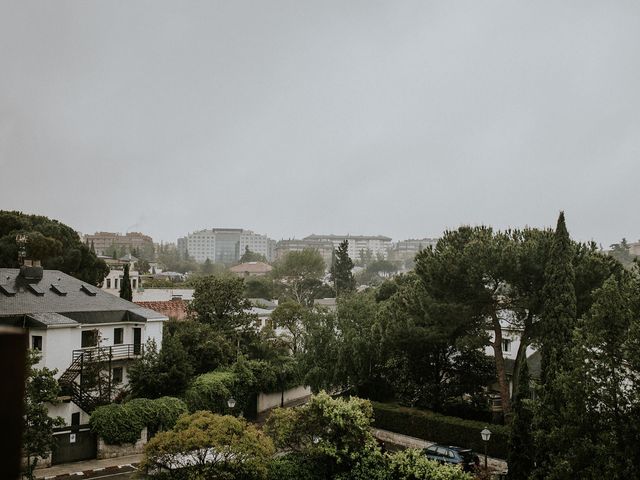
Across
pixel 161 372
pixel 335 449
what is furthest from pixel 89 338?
pixel 335 449

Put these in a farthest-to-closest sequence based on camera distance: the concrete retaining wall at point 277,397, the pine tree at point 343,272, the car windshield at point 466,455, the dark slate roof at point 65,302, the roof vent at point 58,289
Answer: the pine tree at point 343,272, the concrete retaining wall at point 277,397, the roof vent at point 58,289, the dark slate roof at point 65,302, the car windshield at point 466,455

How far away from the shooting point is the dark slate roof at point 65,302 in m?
28.1

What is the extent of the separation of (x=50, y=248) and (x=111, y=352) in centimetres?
2114

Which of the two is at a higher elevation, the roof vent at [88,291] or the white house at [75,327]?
the roof vent at [88,291]

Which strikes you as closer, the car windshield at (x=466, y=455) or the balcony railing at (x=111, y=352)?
the car windshield at (x=466, y=455)

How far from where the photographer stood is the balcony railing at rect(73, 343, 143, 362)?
2749cm

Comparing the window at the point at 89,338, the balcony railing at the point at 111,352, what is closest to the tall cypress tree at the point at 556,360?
the balcony railing at the point at 111,352

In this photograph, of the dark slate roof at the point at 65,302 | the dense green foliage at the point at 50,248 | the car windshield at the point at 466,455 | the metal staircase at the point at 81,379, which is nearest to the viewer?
the car windshield at the point at 466,455

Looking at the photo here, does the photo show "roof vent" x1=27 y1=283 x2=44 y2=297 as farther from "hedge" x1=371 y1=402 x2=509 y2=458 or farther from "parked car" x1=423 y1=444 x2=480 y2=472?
"parked car" x1=423 y1=444 x2=480 y2=472

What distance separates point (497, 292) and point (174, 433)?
1664 cm

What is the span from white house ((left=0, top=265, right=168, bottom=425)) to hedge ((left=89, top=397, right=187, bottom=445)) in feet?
4.87

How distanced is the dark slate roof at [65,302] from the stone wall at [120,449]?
6573mm

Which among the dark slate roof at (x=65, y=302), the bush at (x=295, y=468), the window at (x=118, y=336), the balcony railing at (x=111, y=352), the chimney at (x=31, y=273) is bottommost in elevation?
the bush at (x=295, y=468)

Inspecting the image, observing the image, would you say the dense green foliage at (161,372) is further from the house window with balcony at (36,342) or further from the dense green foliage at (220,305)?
the dense green foliage at (220,305)
